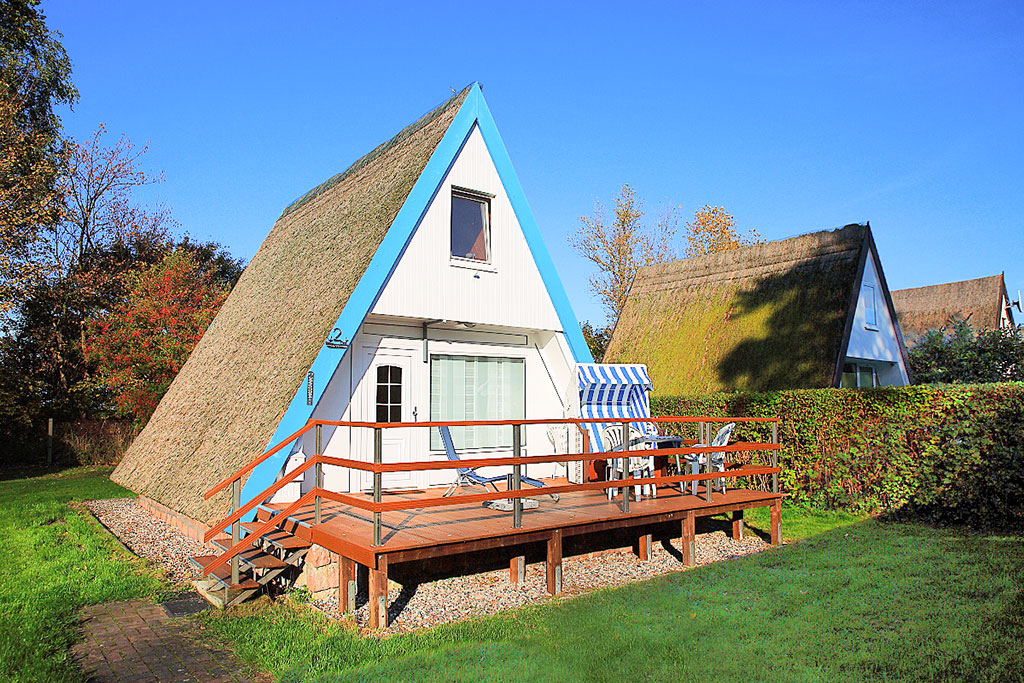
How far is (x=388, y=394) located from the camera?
10.1 meters

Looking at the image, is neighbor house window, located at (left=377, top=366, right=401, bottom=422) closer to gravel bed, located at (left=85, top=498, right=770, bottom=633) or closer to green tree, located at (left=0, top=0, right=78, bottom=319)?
gravel bed, located at (left=85, top=498, right=770, bottom=633)

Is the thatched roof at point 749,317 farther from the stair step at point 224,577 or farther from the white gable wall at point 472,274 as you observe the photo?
the stair step at point 224,577

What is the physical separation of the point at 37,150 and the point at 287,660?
76.8 feet

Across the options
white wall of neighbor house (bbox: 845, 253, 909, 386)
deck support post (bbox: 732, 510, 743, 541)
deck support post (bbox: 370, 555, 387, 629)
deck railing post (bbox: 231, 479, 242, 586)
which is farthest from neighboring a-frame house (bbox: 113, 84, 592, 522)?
white wall of neighbor house (bbox: 845, 253, 909, 386)

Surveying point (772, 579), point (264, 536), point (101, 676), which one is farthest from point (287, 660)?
point (772, 579)

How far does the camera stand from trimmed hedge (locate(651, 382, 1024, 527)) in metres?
A: 10.1

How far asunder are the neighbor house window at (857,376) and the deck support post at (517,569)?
1305 centimetres

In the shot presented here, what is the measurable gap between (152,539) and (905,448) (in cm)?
1167

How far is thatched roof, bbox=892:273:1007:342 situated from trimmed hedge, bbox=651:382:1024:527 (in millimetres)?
22274

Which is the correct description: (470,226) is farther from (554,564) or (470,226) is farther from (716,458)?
(554,564)

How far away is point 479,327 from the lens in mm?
11039

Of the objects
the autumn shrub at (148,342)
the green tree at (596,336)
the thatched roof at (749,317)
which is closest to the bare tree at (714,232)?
the green tree at (596,336)

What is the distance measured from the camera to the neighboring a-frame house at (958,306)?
3175 centimetres

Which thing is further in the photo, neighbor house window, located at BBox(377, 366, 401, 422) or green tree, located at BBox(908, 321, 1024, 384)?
green tree, located at BBox(908, 321, 1024, 384)
